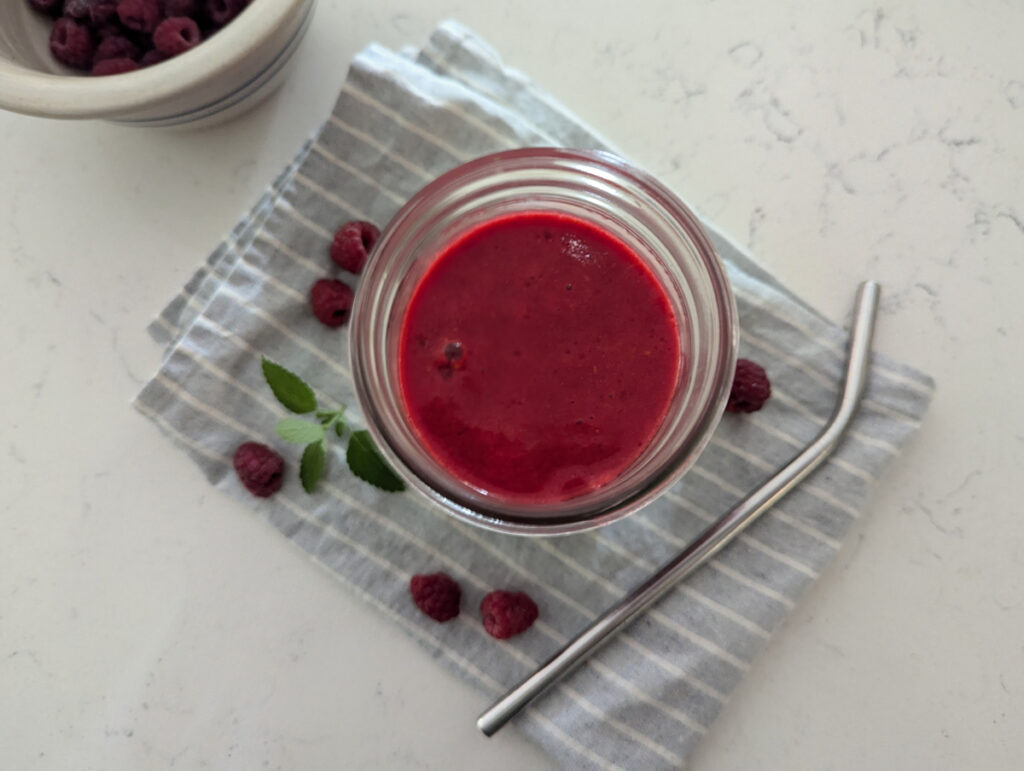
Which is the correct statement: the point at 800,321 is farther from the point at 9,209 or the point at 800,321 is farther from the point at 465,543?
the point at 9,209

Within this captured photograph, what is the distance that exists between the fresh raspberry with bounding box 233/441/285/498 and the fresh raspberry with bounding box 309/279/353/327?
0.17 m

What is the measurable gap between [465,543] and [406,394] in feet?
0.75

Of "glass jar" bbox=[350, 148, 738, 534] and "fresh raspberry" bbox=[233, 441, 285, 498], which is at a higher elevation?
"glass jar" bbox=[350, 148, 738, 534]

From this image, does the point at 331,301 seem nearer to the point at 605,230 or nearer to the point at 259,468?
the point at 259,468

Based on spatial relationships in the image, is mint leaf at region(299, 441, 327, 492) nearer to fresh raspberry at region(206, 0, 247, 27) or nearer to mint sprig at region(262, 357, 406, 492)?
mint sprig at region(262, 357, 406, 492)

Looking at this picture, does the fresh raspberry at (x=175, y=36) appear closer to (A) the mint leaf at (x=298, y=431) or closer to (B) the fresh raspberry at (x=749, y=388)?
(A) the mint leaf at (x=298, y=431)

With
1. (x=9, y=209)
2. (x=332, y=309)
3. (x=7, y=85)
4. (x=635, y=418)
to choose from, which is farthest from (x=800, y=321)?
(x=9, y=209)

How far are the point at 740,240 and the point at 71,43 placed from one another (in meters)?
0.83

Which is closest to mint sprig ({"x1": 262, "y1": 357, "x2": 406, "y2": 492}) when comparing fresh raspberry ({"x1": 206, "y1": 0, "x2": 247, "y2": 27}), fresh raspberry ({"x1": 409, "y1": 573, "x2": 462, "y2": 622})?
fresh raspberry ({"x1": 409, "y1": 573, "x2": 462, "y2": 622})

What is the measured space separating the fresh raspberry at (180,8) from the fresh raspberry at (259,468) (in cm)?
50

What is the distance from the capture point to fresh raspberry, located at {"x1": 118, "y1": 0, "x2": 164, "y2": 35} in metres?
0.86

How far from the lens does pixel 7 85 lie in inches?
30.5

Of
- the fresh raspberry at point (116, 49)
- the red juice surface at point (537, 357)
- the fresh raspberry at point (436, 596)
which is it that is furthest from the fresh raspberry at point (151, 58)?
the fresh raspberry at point (436, 596)

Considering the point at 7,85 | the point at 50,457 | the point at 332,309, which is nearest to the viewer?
the point at 7,85
